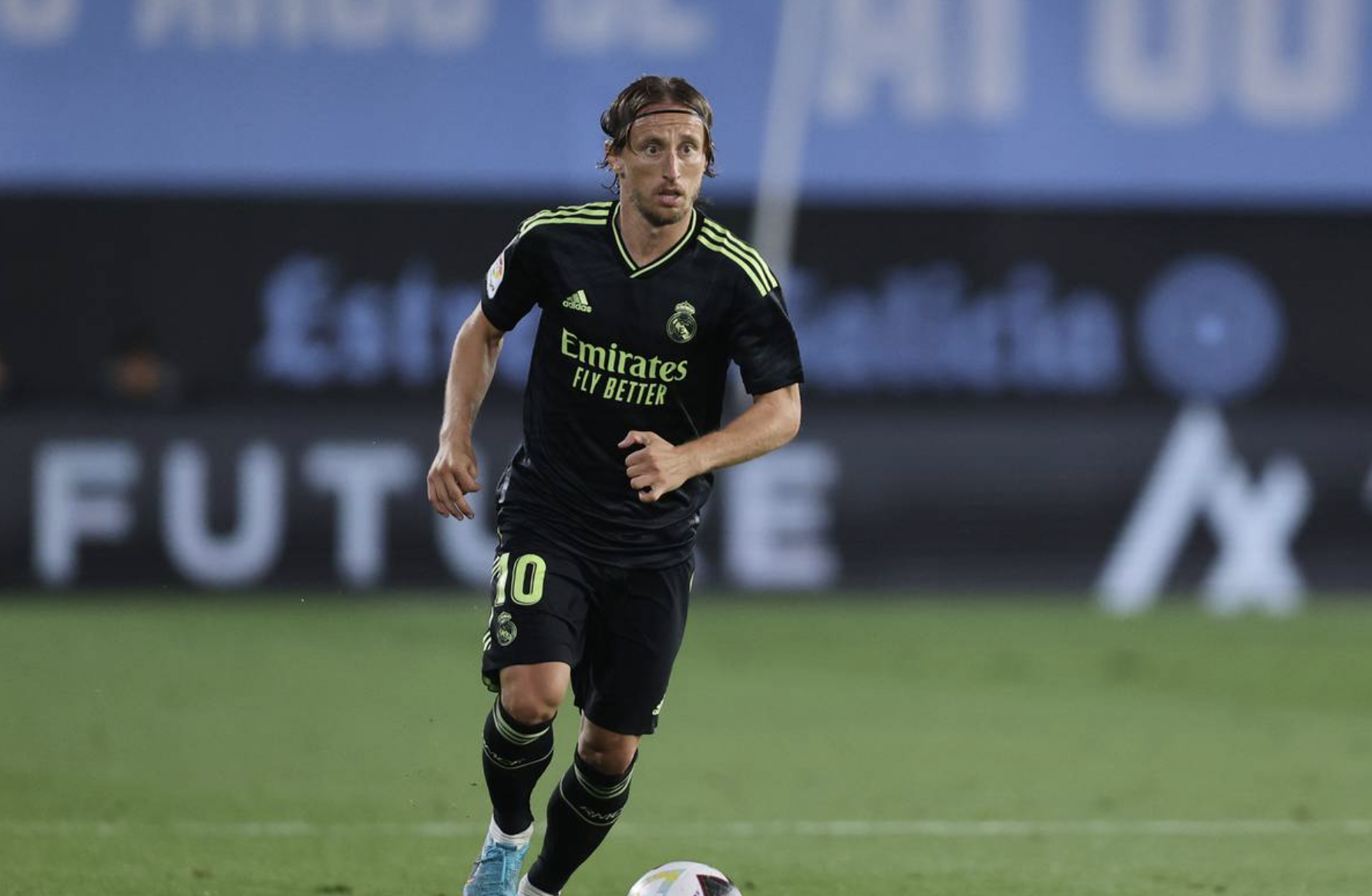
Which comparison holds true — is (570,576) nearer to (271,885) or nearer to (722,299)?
(722,299)

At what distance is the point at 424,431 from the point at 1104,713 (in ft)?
18.1

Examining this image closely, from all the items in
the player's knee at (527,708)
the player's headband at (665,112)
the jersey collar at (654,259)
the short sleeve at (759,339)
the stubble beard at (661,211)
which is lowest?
the player's knee at (527,708)

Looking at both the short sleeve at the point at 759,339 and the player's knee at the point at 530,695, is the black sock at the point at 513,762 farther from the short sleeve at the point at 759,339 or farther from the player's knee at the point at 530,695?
the short sleeve at the point at 759,339

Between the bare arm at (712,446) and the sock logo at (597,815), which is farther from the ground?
the bare arm at (712,446)

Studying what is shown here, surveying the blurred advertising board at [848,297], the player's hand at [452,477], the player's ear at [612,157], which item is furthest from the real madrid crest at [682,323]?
the blurred advertising board at [848,297]

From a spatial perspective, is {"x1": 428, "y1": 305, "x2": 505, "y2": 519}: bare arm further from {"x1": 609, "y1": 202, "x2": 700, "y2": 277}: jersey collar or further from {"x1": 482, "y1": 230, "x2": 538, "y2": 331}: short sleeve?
{"x1": 609, "y1": 202, "x2": 700, "y2": 277}: jersey collar

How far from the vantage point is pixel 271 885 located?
6.73 metres

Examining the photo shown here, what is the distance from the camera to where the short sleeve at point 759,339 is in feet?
19.9

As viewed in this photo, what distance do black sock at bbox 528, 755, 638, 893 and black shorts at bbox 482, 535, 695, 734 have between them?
0.16 metres

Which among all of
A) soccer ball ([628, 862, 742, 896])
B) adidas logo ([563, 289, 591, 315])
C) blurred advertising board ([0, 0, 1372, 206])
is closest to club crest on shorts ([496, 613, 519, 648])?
soccer ball ([628, 862, 742, 896])

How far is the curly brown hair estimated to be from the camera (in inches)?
235

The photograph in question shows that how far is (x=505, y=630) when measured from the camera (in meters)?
5.93

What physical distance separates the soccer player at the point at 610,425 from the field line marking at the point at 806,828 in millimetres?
1782

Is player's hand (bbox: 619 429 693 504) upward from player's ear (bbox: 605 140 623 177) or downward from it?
downward
